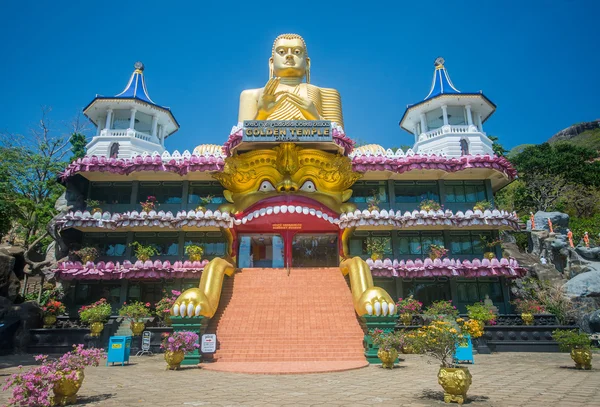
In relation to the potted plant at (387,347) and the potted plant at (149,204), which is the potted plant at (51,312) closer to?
the potted plant at (149,204)

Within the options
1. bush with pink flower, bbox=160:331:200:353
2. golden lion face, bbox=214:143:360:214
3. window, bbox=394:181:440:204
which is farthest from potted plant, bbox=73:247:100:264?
window, bbox=394:181:440:204

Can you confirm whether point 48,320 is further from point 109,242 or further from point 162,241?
point 162,241

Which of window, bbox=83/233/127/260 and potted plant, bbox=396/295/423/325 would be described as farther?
window, bbox=83/233/127/260

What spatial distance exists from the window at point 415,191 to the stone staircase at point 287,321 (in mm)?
6835

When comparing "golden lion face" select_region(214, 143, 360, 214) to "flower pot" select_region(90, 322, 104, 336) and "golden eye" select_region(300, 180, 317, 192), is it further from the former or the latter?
"flower pot" select_region(90, 322, 104, 336)

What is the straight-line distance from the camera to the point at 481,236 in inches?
825

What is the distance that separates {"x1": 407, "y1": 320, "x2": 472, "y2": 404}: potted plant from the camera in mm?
6586

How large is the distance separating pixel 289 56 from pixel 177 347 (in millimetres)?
17941

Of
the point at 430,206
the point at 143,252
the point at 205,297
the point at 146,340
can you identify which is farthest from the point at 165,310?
the point at 430,206

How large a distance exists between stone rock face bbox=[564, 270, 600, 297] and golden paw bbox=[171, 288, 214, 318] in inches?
722

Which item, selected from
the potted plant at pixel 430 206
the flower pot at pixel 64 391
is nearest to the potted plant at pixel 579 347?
the potted plant at pixel 430 206

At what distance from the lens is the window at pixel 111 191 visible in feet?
72.4

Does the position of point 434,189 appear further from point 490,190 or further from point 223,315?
point 223,315

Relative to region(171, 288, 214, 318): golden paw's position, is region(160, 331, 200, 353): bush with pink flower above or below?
below
